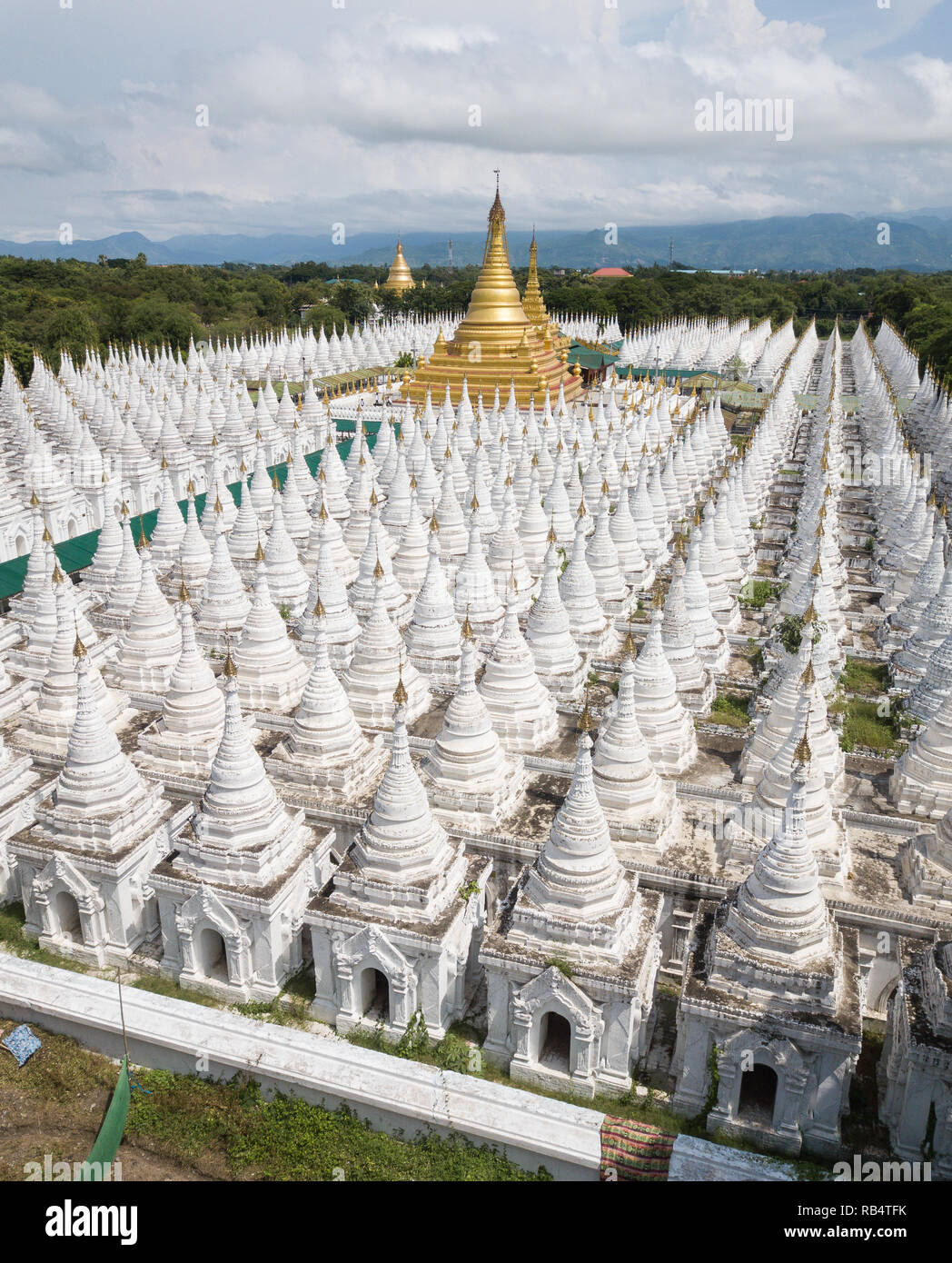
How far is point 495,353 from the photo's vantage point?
62.9m

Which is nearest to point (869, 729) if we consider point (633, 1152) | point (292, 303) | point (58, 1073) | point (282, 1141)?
point (633, 1152)

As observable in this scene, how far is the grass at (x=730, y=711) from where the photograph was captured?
23734 millimetres

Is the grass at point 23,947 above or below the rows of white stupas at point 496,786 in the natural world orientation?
below

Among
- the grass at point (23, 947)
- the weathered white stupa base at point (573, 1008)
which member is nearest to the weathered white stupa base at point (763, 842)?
the weathered white stupa base at point (573, 1008)

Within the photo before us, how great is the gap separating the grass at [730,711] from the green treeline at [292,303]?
2061 inches

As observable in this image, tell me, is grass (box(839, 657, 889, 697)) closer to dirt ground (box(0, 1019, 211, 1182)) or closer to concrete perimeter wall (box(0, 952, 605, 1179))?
concrete perimeter wall (box(0, 952, 605, 1179))

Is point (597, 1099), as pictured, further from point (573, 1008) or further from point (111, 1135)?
point (111, 1135)

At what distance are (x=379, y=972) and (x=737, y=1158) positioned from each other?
22.2 feet

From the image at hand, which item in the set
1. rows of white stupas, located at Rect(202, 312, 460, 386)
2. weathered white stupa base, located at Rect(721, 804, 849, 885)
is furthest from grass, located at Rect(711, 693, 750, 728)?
rows of white stupas, located at Rect(202, 312, 460, 386)

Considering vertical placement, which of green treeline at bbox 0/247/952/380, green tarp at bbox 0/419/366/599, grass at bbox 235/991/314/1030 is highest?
green treeline at bbox 0/247/952/380

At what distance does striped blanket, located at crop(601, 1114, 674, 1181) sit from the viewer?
42.6 feet

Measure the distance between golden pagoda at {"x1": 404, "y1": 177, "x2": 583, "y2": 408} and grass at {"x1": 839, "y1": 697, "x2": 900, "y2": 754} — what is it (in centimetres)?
3949

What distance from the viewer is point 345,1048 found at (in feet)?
48.7

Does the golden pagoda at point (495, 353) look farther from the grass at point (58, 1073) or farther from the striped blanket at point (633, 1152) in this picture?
the striped blanket at point (633, 1152)
